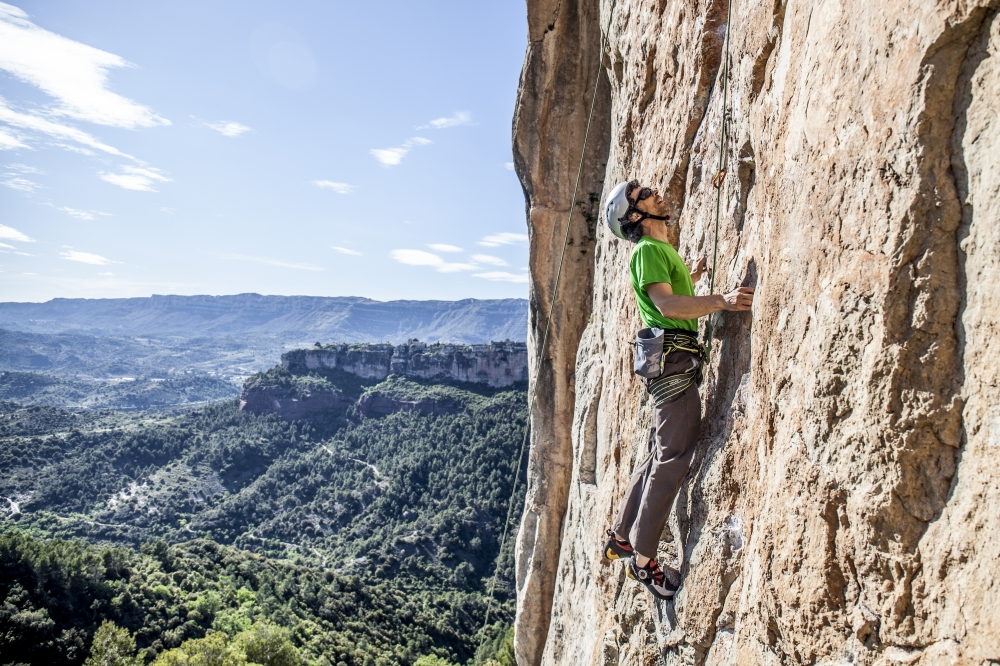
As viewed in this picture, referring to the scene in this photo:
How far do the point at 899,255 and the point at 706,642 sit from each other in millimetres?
2693

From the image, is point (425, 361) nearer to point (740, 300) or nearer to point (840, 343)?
point (740, 300)

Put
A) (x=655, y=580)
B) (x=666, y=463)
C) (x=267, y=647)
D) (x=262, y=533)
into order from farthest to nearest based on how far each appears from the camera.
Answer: (x=262, y=533), (x=267, y=647), (x=655, y=580), (x=666, y=463)

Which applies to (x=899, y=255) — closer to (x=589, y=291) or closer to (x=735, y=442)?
(x=735, y=442)

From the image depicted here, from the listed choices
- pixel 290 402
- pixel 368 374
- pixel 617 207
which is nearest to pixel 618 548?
pixel 617 207

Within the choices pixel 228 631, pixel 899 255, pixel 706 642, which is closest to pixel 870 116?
pixel 899 255

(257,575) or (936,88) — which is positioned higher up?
(936,88)

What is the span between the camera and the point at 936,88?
230 cm

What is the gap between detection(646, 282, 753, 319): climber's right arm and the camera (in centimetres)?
367

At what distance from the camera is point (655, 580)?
164 inches

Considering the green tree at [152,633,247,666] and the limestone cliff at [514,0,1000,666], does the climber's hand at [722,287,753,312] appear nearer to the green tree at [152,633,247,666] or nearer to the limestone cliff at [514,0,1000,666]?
the limestone cliff at [514,0,1000,666]

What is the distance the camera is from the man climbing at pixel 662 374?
388 centimetres

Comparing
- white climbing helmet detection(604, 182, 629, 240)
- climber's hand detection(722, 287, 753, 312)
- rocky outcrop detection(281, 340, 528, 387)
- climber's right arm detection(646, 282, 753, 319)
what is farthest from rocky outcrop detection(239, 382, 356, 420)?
climber's hand detection(722, 287, 753, 312)

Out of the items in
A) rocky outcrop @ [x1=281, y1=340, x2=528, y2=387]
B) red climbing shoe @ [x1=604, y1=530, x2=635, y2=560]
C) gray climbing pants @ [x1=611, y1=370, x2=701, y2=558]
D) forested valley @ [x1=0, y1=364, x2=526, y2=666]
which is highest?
gray climbing pants @ [x1=611, y1=370, x2=701, y2=558]

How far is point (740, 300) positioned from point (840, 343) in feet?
3.45
